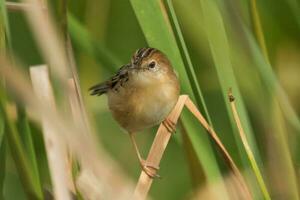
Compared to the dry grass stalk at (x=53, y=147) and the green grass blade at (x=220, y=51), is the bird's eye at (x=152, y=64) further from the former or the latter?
the dry grass stalk at (x=53, y=147)

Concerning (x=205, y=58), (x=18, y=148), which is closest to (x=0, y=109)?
(x=18, y=148)

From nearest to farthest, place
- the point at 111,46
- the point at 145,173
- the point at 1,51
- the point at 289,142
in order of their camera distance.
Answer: the point at 1,51, the point at 145,173, the point at 289,142, the point at 111,46

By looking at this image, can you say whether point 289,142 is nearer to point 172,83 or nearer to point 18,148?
point 172,83

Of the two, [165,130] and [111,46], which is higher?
[111,46]

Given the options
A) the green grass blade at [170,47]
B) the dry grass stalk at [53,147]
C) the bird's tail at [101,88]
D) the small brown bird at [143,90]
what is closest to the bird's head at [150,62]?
the small brown bird at [143,90]

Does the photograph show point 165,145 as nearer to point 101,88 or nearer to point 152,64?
point 152,64

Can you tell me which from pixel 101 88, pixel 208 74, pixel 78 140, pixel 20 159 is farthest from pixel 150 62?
pixel 78 140
